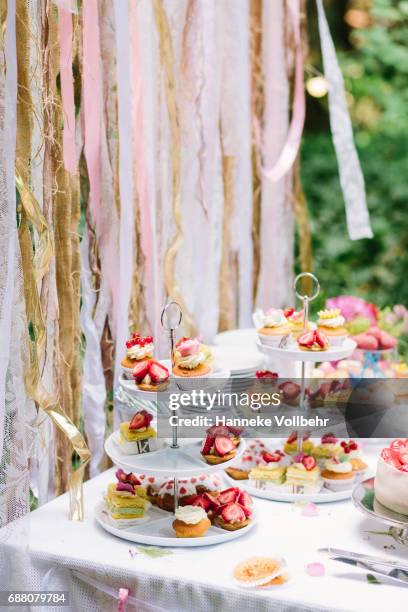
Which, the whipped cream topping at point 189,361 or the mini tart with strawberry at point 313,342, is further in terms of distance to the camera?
the mini tart with strawberry at point 313,342

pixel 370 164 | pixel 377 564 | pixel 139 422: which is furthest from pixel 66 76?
pixel 370 164

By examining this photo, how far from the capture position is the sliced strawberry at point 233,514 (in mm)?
1360

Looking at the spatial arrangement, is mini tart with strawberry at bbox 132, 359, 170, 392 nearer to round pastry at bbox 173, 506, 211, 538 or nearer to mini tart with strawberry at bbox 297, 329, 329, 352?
round pastry at bbox 173, 506, 211, 538

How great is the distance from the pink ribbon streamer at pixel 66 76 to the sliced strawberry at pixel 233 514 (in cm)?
69

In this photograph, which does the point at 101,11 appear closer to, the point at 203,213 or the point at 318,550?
the point at 203,213

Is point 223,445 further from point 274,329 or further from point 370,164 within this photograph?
point 370,164

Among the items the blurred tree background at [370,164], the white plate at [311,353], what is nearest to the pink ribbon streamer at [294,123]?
the white plate at [311,353]

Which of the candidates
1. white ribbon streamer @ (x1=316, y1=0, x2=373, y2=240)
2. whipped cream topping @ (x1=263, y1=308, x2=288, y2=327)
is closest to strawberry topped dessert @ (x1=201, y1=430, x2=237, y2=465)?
whipped cream topping @ (x1=263, y1=308, x2=288, y2=327)

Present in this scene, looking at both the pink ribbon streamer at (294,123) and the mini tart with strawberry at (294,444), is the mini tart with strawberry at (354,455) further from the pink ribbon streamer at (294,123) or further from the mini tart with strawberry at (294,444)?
the pink ribbon streamer at (294,123)

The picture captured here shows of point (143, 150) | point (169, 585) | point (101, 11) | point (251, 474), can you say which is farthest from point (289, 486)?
point (101, 11)

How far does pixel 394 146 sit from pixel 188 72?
2.28 m

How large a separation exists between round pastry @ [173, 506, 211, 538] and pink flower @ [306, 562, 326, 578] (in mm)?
186

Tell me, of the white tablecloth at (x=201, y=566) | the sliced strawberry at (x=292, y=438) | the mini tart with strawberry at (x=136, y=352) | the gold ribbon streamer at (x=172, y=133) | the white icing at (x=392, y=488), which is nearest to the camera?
the white tablecloth at (x=201, y=566)

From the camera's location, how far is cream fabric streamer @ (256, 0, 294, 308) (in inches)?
97.0
